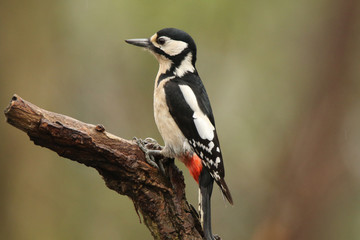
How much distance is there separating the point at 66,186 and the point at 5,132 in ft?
3.33

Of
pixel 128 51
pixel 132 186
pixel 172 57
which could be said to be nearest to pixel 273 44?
pixel 128 51

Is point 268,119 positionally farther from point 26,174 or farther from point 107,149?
point 107,149

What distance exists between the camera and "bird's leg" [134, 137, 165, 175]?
2.78 meters

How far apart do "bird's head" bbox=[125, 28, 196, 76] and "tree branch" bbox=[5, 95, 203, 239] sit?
31.2 inches

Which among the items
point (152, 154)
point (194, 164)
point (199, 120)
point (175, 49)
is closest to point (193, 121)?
point (199, 120)

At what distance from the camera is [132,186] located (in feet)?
8.91

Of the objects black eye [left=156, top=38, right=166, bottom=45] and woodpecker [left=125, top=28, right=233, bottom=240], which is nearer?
woodpecker [left=125, top=28, right=233, bottom=240]

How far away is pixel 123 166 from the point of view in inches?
104

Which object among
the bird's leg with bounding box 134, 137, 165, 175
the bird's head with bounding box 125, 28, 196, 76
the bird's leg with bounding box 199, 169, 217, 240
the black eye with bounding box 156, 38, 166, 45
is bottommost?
the bird's leg with bounding box 199, 169, 217, 240

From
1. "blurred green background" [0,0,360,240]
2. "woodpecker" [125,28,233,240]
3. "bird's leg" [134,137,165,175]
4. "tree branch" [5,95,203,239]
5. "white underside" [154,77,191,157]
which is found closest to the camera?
"tree branch" [5,95,203,239]

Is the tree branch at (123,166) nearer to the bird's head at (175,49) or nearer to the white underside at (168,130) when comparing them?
the white underside at (168,130)

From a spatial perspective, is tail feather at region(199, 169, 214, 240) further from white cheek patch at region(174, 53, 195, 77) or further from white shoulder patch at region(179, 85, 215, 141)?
white cheek patch at region(174, 53, 195, 77)

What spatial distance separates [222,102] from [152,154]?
407 cm

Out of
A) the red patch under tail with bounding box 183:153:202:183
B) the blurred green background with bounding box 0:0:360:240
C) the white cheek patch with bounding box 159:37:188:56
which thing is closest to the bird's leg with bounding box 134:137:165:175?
the red patch under tail with bounding box 183:153:202:183
